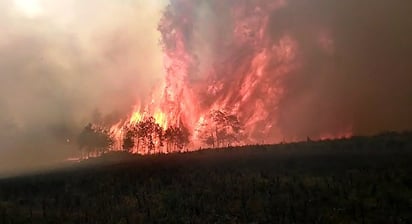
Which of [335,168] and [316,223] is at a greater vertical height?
[335,168]

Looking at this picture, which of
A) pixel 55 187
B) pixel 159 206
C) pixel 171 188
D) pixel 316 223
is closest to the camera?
pixel 316 223

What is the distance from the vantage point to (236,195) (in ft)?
117

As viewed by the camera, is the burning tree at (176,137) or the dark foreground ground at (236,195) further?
the burning tree at (176,137)

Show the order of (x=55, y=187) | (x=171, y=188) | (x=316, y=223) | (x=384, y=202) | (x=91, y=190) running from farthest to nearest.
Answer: (x=55, y=187) < (x=91, y=190) < (x=171, y=188) < (x=384, y=202) < (x=316, y=223)

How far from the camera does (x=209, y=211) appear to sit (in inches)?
1266

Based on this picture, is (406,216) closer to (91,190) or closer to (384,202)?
(384,202)

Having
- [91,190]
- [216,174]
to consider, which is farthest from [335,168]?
[91,190]

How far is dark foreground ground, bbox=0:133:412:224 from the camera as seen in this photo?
2994 centimetres

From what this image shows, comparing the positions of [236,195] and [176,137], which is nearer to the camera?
[236,195]

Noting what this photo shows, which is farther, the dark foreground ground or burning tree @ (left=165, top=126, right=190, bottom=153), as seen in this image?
burning tree @ (left=165, top=126, right=190, bottom=153)

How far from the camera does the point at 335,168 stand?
1738 inches

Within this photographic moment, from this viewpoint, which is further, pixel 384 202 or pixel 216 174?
pixel 216 174

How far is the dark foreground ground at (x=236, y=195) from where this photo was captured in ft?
98.2

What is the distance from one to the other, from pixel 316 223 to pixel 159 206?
13.7 m
